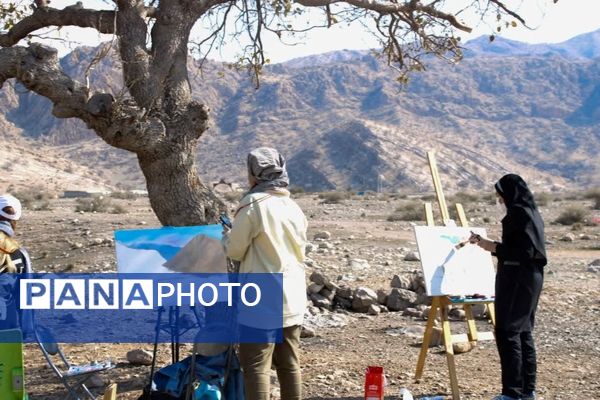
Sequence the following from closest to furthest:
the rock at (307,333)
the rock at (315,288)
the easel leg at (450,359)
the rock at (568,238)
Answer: the easel leg at (450,359) → the rock at (307,333) → the rock at (315,288) → the rock at (568,238)

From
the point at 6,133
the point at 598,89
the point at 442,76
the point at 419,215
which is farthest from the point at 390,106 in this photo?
the point at 419,215

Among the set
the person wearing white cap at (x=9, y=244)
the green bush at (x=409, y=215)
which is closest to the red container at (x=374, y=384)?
the person wearing white cap at (x=9, y=244)

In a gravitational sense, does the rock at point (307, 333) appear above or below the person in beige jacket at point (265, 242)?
below

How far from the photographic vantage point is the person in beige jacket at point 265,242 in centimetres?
454

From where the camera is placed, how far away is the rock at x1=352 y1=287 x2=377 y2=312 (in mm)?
10312

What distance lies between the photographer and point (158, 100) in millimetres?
6895

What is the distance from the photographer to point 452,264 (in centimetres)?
685

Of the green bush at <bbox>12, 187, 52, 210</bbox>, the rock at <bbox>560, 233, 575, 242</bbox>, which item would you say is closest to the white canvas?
the rock at <bbox>560, 233, 575, 242</bbox>

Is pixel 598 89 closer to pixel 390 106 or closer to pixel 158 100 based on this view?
pixel 390 106

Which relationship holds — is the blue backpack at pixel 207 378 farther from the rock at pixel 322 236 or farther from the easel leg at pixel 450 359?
the rock at pixel 322 236

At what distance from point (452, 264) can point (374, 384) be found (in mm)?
1761

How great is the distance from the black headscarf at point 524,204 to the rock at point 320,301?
484cm

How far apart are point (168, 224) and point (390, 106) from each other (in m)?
87.3

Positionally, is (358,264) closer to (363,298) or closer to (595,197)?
(363,298)
